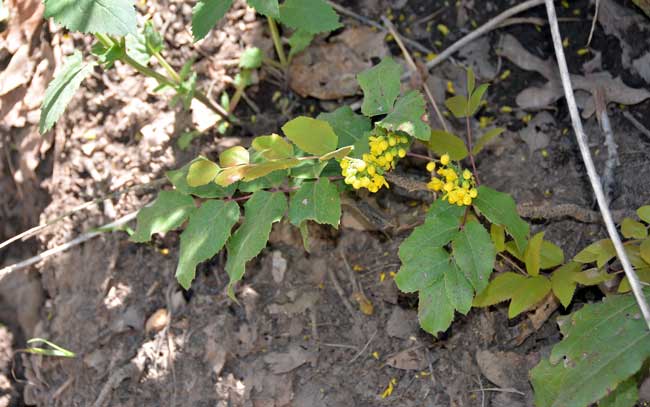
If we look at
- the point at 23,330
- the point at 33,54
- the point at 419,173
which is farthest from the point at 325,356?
the point at 33,54

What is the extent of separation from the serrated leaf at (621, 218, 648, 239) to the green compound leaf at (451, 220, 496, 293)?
1.44ft

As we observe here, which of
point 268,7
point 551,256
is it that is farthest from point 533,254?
point 268,7

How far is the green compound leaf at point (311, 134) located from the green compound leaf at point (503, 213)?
1.55ft

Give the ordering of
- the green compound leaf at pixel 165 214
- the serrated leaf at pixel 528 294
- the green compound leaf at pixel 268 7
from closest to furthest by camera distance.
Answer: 1. the green compound leaf at pixel 268 7
2. the serrated leaf at pixel 528 294
3. the green compound leaf at pixel 165 214

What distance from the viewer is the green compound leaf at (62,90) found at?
205cm

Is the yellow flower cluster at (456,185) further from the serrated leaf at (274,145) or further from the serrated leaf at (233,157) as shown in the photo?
the serrated leaf at (233,157)

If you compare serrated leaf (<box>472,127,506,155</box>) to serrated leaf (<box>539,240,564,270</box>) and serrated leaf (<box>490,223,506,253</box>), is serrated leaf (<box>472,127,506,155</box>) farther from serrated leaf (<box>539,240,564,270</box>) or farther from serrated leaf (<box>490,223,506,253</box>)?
serrated leaf (<box>539,240,564,270</box>)

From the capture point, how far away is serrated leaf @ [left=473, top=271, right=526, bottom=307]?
6.77 ft

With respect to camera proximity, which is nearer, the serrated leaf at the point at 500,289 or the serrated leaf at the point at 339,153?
the serrated leaf at the point at 339,153

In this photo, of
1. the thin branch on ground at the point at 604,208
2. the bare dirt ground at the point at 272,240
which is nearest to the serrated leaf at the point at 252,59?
the bare dirt ground at the point at 272,240

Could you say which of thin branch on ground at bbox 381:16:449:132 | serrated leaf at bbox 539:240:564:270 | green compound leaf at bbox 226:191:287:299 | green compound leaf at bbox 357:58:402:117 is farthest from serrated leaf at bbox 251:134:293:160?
serrated leaf at bbox 539:240:564:270

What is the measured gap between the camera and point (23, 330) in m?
2.91

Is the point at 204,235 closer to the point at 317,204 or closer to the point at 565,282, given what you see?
the point at 317,204

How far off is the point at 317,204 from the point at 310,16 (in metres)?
0.68
